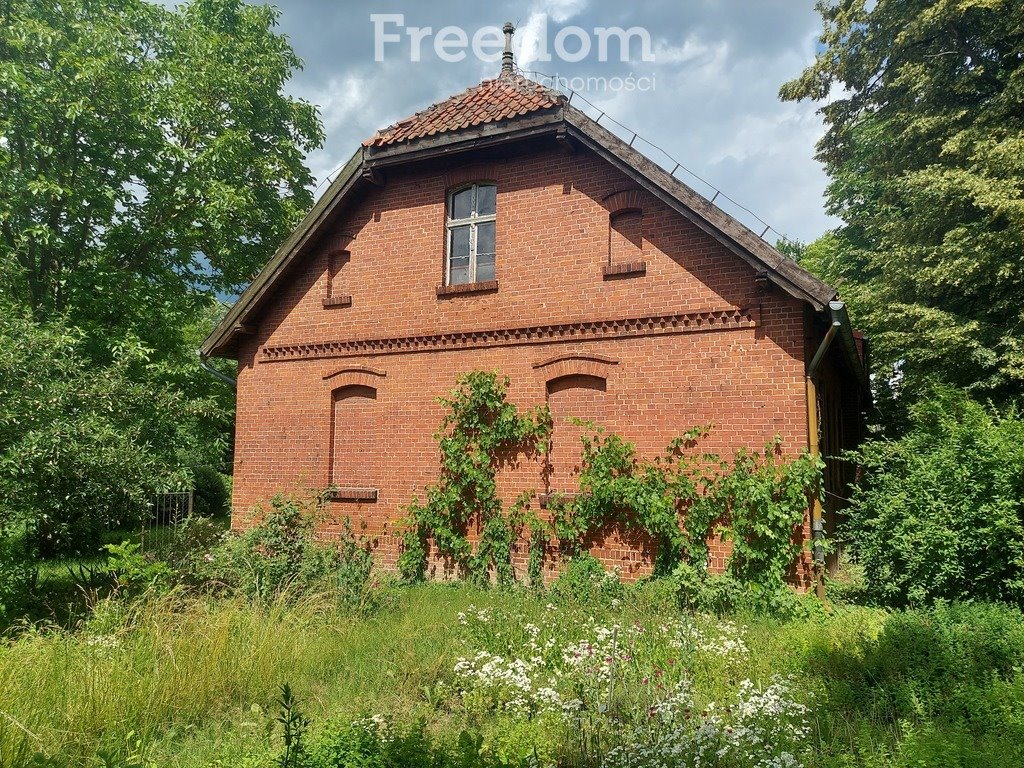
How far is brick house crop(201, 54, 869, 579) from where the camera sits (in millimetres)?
8633

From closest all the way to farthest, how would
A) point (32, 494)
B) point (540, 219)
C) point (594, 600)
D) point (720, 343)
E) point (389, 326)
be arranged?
point (32, 494)
point (594, 600)
point (720, 343)
point (540, 219)
point (389, 326)

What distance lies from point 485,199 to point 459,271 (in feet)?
4.10

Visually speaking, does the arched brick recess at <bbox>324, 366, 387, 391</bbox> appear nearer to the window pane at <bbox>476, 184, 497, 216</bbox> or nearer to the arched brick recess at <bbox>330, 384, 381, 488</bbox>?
the arched brick recess at <bbox>330, 384, 381, 488</bbox>

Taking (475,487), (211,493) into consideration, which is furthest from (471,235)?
(211,493)

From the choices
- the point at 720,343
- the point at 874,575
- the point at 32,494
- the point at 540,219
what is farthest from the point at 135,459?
the point at 874,575

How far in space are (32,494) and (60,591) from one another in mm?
3791

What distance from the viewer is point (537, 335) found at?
998 cm

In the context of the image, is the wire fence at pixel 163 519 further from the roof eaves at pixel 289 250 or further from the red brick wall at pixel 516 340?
the roof eaves at pixel 289 250

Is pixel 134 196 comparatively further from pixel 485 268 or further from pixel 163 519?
pixel 485 268

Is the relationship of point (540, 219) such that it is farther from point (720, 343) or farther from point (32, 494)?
point (32, 494)

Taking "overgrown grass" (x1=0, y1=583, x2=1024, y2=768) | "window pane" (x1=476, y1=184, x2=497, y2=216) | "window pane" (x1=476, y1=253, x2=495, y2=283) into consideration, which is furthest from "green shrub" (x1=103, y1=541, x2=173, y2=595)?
"window pane" (x1=476, y1=184, x2=497, y2=216)

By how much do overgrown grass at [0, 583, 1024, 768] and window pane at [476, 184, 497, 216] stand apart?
6377 millimetres

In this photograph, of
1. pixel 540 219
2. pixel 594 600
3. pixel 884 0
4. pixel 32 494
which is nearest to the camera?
pixel 32 494

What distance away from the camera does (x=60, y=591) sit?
33.8ft
